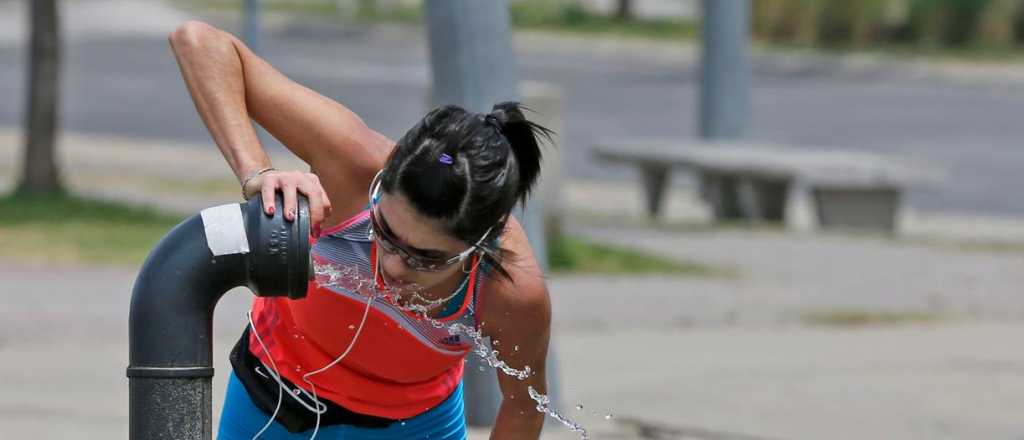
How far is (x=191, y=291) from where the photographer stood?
2.38 m

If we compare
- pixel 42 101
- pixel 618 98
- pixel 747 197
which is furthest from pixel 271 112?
pixel 618 98

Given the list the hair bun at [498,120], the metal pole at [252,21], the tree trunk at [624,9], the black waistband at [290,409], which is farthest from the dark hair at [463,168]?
the tree trunk at [624,9]

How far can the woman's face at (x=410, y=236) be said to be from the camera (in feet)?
8.04

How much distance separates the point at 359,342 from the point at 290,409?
0.21m

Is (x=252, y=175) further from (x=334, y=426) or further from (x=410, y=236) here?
(x=334, y=426)

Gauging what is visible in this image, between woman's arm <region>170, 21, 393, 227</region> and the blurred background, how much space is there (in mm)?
2788

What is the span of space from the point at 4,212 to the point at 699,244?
166 inches

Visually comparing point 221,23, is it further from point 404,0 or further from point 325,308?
point 325,308

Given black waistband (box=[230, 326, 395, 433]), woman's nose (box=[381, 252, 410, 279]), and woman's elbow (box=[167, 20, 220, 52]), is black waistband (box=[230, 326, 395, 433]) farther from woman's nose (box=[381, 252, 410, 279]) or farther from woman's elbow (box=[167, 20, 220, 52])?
woman's elbow (box=[167, 20, 220, 52])

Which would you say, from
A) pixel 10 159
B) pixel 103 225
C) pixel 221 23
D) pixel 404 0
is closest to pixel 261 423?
pixel 103 225

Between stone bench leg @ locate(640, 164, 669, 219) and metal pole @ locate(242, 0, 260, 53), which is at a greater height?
metal pole @ locate(242, 0, 260, 53)

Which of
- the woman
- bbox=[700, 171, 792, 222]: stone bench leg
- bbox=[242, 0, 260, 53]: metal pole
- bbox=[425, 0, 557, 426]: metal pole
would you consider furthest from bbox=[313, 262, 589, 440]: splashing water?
bbox=[700, 171, 792, 222]: stone bench leg

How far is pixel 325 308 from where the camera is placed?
284cm

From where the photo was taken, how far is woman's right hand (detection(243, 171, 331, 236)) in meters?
2.29
